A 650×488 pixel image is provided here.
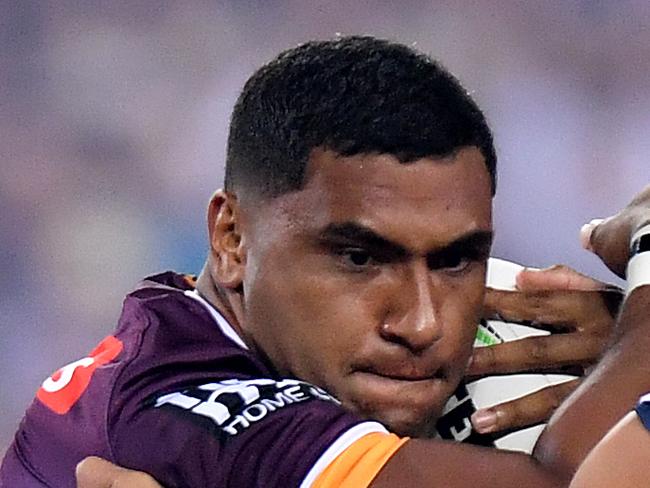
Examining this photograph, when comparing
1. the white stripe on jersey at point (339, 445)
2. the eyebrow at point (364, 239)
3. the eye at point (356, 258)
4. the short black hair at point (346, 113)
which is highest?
the short black hair at point (346, 113)

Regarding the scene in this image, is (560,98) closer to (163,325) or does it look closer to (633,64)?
(633,64)

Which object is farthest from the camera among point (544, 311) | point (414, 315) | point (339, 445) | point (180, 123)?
point (180, 123)

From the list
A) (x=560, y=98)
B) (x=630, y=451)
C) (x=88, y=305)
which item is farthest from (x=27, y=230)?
(x=630, y=451)

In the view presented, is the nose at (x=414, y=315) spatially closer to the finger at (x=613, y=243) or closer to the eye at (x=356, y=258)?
the eye at (x=356, y=258)

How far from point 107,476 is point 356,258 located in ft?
0.79

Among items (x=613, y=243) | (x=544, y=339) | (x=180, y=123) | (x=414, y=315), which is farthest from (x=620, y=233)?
(x=180, y=123)

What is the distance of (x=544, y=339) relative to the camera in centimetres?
116

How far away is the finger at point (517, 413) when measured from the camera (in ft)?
3.65

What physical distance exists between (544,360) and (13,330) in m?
1.05

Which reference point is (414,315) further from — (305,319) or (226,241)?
(226,241)

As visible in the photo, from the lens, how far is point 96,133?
2.01 meters

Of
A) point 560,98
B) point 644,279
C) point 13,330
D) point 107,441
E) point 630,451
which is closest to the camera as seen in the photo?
point 630,451

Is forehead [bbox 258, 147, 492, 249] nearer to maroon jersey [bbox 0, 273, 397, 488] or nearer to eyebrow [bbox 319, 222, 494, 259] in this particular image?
eyebrow [bbox 319, 222, 494, 259]

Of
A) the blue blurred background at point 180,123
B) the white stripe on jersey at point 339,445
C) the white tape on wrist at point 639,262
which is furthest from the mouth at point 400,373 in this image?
the blue blurred background at point 180,123
